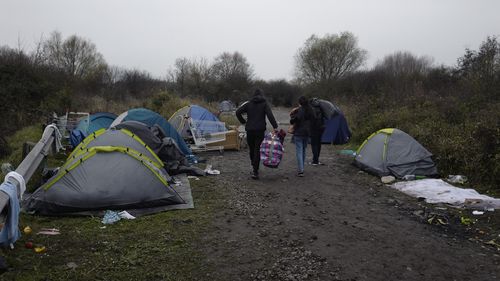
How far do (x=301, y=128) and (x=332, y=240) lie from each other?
4356 mm

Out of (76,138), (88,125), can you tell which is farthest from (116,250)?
(88,125)

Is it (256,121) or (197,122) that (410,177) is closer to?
(256,121)

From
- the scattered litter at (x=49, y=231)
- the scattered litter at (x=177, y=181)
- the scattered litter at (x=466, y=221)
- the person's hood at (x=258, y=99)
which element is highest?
the person's hood at (x=258, y=99)

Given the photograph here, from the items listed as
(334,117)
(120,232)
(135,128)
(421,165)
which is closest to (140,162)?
(120,232)

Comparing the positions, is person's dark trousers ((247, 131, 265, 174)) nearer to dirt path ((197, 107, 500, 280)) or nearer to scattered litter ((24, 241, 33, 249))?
dirt path ((197, 107, 500, 280))

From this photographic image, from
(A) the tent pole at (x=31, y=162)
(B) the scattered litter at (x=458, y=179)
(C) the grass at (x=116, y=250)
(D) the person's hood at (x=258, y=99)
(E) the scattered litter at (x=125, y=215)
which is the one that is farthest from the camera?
(D) the person's hood at (x=258, y=99)

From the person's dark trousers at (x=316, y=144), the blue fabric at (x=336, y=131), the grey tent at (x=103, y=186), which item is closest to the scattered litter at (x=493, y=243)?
the grey tent at (x=103, y=186)

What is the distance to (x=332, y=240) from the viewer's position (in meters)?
5.06

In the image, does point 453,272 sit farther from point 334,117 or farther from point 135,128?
point 334,117

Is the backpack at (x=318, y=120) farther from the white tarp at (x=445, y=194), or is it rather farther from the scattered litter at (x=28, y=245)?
the scattered litter at (x=28, y=245)

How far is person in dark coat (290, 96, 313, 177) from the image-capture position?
29.8 feet

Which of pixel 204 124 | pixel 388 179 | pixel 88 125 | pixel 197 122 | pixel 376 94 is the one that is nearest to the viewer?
pixel 388 179

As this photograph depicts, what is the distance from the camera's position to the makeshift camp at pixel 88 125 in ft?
37.8

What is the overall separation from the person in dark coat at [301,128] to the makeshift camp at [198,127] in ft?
14.6
